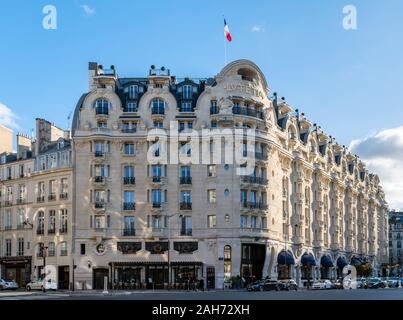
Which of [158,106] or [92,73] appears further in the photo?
[92,73]

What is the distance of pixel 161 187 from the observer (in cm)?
8475

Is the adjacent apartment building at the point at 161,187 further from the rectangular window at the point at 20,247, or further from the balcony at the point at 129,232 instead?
the rectangular window at the point at 20,247

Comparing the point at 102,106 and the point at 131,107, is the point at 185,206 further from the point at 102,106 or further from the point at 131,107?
the point at 102,106

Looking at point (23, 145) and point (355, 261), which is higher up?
point (23, 145)

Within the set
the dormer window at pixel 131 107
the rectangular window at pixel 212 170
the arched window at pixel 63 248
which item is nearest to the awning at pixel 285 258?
the rectangular window at pixel 212 170

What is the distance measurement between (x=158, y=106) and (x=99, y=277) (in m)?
23.6

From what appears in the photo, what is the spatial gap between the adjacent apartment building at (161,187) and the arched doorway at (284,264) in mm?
564

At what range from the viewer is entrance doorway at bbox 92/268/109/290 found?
83062 millimetres

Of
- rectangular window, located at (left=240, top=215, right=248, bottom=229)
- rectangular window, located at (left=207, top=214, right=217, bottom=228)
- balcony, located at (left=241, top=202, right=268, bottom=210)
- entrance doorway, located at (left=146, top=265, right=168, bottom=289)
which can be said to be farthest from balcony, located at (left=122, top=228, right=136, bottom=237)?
balcony, located at (left=241, top=202, right=268, bottom=210)

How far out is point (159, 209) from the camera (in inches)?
3310

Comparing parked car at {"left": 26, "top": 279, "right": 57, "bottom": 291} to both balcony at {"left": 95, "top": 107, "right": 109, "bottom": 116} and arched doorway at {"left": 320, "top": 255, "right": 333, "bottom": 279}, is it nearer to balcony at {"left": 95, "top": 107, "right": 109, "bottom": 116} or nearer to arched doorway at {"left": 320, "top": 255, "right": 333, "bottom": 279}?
balcony at {"left": 95, "top": 107, "right": 109, "bottom": 116}

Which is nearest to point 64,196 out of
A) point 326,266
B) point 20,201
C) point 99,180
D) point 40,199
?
point 40,199

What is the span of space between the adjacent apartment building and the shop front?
0.41 metres

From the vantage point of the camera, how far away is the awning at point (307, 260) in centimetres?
10162
